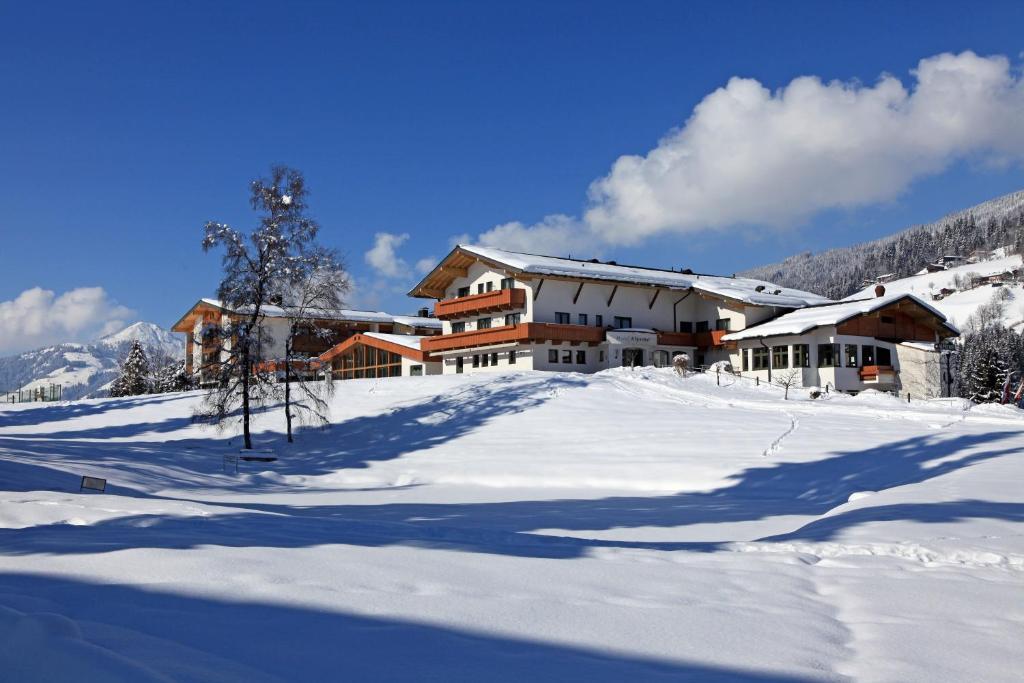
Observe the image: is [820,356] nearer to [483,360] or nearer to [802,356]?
[802,356]

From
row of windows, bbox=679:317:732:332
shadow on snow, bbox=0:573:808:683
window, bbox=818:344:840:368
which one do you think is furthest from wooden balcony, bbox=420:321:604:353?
shadow on snow, bbox=0:573:808:683

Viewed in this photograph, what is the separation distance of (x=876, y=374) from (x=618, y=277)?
17.5m

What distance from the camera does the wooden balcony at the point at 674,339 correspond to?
2160 inches

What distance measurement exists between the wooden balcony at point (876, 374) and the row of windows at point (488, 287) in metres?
23.1

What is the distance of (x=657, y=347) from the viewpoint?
55.1 meters

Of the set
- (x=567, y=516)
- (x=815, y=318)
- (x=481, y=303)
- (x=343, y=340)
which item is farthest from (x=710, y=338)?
(x=567, y=516)

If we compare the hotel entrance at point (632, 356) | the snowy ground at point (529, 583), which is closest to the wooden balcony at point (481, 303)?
the hotel entrance at point (632, 356)

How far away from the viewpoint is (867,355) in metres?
50.7

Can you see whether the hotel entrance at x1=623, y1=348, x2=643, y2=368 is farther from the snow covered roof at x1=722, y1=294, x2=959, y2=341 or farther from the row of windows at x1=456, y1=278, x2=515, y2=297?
the row of windows at x1=456, y1=278, x2=515, y2=297

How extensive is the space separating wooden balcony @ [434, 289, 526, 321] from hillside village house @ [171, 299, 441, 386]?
3.66m

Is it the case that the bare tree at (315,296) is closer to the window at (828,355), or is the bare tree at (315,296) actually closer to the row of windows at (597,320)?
the row of windows at (597,320)

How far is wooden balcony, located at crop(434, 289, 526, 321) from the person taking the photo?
5253 centimetres

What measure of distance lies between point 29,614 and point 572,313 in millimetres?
49731

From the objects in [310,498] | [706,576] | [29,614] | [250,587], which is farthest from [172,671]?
[310,498]
